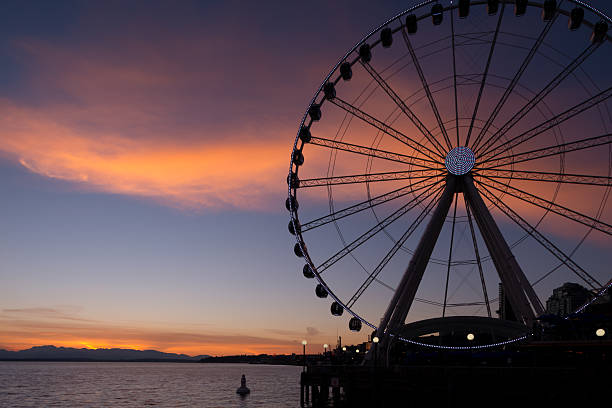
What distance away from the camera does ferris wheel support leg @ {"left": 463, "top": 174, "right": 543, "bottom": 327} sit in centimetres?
3622

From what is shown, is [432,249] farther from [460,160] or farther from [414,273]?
[460,160]

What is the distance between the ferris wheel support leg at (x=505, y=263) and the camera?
3622 centimetres

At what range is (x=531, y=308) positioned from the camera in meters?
36.2

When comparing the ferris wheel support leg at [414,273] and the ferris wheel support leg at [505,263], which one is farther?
the ferris wheel support leg at [414,273]

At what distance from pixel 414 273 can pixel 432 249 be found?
80.5 inches

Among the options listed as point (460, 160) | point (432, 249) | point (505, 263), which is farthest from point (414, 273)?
point (460, 160)

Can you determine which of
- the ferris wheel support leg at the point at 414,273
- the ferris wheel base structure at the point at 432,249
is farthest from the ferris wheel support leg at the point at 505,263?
the ferris wheel support leg at the point at 414,273

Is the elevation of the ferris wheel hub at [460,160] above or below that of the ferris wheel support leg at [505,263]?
above

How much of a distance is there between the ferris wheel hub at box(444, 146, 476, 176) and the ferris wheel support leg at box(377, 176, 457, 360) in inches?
32.0

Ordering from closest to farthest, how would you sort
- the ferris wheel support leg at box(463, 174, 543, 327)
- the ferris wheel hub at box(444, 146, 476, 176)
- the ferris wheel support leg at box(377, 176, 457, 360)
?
the ferris wheel support leg at box(463, 174, 543, 327)
the ferris wheel hub at box(444, 146, 476, 176)
the ferris wheel support leg at box(377, 176, 457, 360)

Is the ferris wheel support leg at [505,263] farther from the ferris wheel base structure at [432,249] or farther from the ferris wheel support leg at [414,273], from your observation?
the ferris wheel support leg at [414,273]

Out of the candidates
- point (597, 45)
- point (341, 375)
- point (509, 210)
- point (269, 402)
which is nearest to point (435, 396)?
point (341, 375)

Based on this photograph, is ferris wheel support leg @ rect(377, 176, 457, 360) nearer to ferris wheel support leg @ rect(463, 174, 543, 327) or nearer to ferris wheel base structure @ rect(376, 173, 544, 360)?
ferris wheel base structure @ rect(376, 173, 544, 360)

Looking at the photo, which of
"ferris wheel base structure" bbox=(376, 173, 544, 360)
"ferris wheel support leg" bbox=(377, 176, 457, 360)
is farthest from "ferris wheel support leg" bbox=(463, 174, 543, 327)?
"ferris wheel support leg" bbox=(377, 176, 457, 360)
